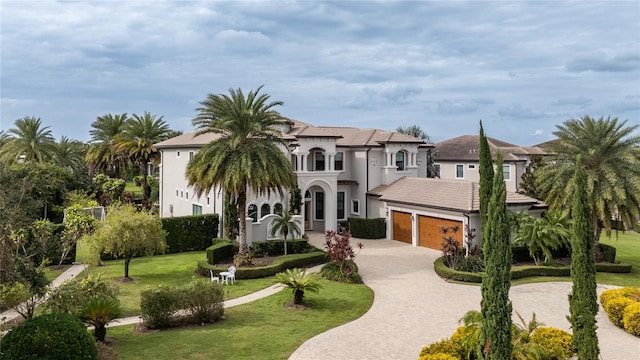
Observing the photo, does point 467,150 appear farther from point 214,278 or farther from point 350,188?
point 214,278

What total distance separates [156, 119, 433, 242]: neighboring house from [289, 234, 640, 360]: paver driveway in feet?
28.7

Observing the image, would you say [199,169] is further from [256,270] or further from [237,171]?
[256,270]

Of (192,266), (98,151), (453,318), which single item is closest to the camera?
(453,318)

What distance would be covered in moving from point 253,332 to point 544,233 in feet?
→ 55.5

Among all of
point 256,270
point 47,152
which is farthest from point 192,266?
point 47,152

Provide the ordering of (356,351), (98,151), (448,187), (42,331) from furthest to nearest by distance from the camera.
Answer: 1. (98,151)
2. (448,187)
3. (356,351)
4. (42,331)

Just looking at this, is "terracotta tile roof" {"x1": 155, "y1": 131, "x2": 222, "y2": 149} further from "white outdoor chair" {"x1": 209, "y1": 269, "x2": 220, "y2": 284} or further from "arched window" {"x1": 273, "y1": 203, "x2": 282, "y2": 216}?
"white outdoor chair" {"x1": 209, "y1": 269, "x2": 220, "y2": 284}

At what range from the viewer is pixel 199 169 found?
25.4 metres

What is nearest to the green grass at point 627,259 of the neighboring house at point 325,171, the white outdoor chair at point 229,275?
the neighboring house at point 325,171

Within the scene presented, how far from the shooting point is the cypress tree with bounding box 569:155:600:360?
11383mm

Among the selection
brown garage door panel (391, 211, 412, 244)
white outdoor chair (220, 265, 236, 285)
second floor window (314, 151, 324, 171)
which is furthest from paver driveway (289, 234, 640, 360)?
second floor window (314, 151, 324, 171)

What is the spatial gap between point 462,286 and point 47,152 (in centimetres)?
4217

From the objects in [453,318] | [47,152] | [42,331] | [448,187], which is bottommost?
[453,318]

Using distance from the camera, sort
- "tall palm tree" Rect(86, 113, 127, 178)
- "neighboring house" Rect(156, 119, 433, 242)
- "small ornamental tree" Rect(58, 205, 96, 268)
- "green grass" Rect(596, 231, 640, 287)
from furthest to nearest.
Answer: "tall palm tree" Rect(86, 113, 127, 178) → "neighboring house" Rect(156, 119, 433, 242) → "green grass" Rect(596, 231, 640, 287) → "small ornamental tree" Rect(58, 205, 96, 268)
